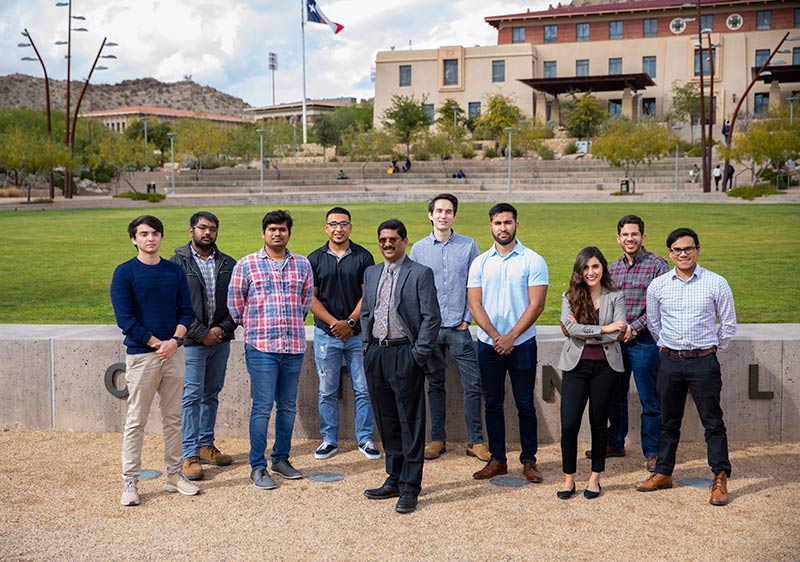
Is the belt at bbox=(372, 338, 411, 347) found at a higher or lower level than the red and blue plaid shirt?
lower

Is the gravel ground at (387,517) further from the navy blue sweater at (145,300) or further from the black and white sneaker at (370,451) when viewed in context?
the navy blue sweater at (145,300)

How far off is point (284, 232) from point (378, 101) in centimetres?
9195

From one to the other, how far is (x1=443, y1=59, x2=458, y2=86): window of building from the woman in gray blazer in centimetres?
9023

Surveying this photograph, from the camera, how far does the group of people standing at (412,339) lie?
6453 mm

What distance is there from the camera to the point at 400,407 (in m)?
6.46

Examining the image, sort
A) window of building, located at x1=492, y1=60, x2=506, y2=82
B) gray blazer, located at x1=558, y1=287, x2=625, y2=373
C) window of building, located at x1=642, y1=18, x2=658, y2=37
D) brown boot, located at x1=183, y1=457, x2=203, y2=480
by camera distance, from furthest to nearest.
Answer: window of building, located at x1=492, y1=60, x2=506, y2=82 → window of building, located at x1=642, y1=18, x2=658, y2=37 → brown boot, located at x1=183, y1=457, x2=203, y2=480 → gray blazer, located at x1=558, y1=287, x2=625, y2=373

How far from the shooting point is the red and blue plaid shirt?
693 centimetres

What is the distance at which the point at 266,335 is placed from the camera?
691 centimetres

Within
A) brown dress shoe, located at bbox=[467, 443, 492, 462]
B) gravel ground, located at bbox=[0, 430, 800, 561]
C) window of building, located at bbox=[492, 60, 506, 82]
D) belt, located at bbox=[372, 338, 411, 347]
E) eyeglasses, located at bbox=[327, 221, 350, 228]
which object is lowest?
gravel ground, located at bbox=[0, 430, 800, 561]

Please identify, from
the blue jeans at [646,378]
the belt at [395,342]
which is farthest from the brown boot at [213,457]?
the blue jeans at [646,378]

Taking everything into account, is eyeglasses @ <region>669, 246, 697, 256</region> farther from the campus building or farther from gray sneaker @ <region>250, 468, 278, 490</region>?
the campus building

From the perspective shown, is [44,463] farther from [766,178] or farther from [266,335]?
[766,178]

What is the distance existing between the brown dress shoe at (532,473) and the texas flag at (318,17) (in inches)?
3053

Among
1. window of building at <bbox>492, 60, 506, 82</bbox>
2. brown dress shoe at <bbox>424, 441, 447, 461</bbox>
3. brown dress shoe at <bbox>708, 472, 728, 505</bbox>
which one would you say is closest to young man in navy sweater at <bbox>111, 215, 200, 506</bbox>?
brown dress shoe at <bbox>424, 441, 447, 461</bbox>
